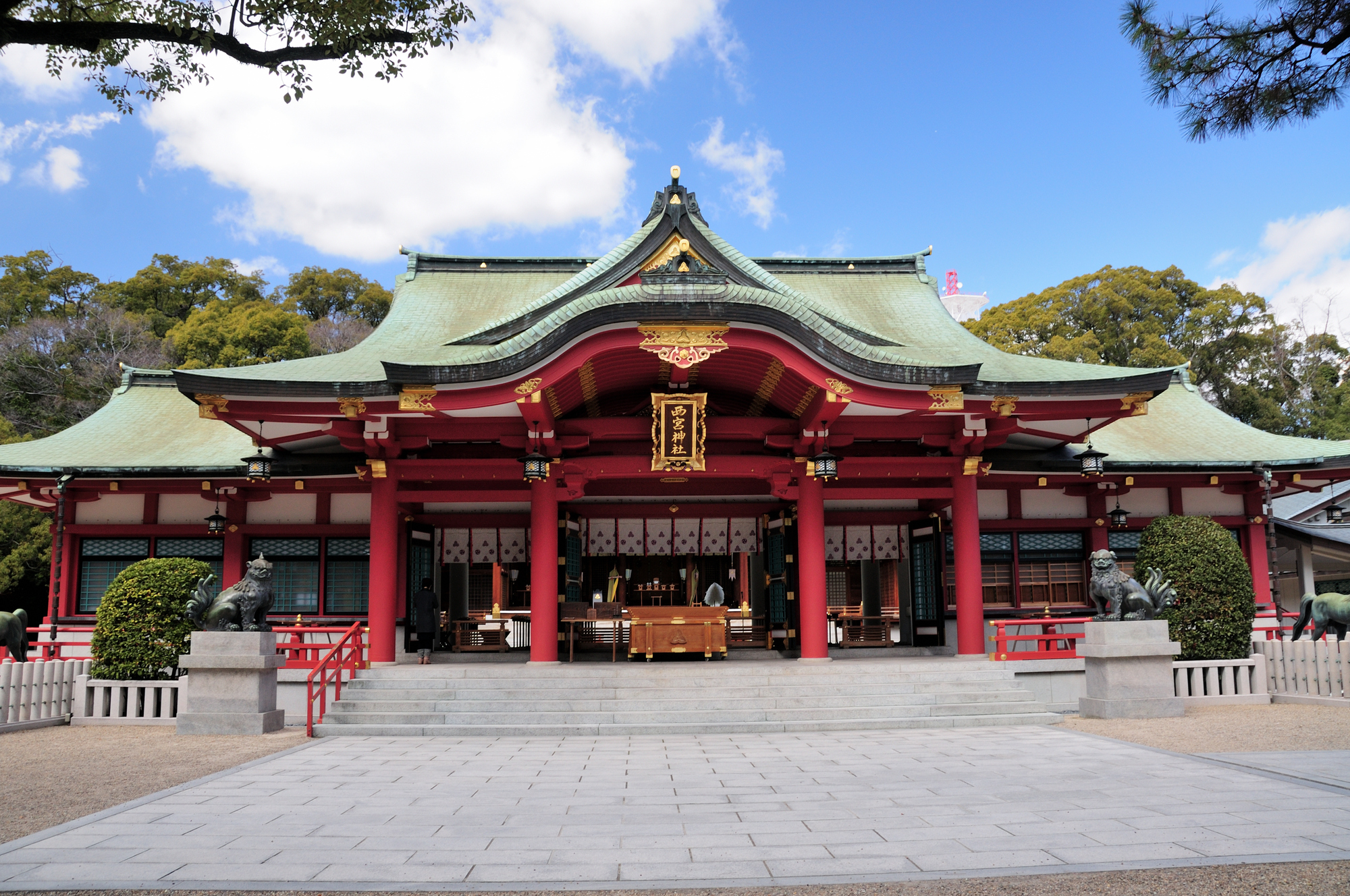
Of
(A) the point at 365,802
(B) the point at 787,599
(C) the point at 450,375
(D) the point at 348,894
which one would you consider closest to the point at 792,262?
(B) the point at 787,599

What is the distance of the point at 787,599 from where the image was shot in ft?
49.2

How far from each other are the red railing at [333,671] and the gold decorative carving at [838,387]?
6.99 metres

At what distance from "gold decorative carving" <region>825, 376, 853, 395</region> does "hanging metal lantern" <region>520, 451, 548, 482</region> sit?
13.6 feet

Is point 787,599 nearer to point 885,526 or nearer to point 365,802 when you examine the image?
point 885,526

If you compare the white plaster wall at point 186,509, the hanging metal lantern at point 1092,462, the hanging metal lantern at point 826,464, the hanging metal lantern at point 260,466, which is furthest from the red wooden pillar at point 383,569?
the hanging metal lantern at point 1092,462

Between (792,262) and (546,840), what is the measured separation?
16.3 metres

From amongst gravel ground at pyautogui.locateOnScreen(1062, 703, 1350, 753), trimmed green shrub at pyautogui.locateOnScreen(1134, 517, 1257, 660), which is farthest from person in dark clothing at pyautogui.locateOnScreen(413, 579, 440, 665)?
trimmed green shrub at pyautogui.locateOnScreen(1134, 517, 1257, 660)

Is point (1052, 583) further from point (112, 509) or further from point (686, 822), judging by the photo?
point (112, 509)

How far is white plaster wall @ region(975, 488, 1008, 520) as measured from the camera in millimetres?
15602

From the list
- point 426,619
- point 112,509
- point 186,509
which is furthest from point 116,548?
point 426,619

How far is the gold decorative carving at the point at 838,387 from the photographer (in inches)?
467

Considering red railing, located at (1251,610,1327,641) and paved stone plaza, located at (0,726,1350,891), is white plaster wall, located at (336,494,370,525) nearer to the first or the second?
paved stone plaza, located at (0,726,1350,891)

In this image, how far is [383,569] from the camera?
1270 cm

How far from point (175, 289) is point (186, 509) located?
27.3 metres
